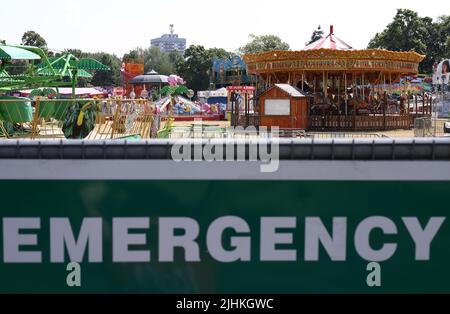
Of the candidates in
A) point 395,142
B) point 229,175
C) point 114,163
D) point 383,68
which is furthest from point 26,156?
point 383,68

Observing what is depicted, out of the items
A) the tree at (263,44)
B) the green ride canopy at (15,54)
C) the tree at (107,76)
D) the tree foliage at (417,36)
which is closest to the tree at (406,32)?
the tree foliage at (417,36)

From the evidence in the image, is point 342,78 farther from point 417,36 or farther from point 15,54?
point 417,36

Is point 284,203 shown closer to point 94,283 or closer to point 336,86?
point 94,283

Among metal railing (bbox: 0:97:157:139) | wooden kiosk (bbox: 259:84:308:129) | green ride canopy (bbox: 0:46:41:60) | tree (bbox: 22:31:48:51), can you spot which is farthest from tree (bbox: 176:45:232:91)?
metal railing (bbox: 0:97:157:139)

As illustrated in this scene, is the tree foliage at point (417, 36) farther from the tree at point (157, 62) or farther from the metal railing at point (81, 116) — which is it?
the metal railing at point (81, 116)

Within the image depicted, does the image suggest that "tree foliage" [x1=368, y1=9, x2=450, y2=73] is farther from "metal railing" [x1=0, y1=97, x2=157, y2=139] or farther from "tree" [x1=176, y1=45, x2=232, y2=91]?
"metal railing" [x1=0, y1=97, x2=157, y2=139]

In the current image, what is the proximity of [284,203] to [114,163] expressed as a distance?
125 centimetres

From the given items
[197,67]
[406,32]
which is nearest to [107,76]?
[197,67]

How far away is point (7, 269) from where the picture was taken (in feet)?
13.4

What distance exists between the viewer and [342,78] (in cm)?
2839

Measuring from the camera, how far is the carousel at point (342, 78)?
83.1 feet

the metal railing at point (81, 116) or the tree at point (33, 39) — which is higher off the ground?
the tree at point (33, 39)

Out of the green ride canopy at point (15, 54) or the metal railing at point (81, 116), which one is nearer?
the metal railing at point (81, 116)

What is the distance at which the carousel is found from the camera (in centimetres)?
2534
